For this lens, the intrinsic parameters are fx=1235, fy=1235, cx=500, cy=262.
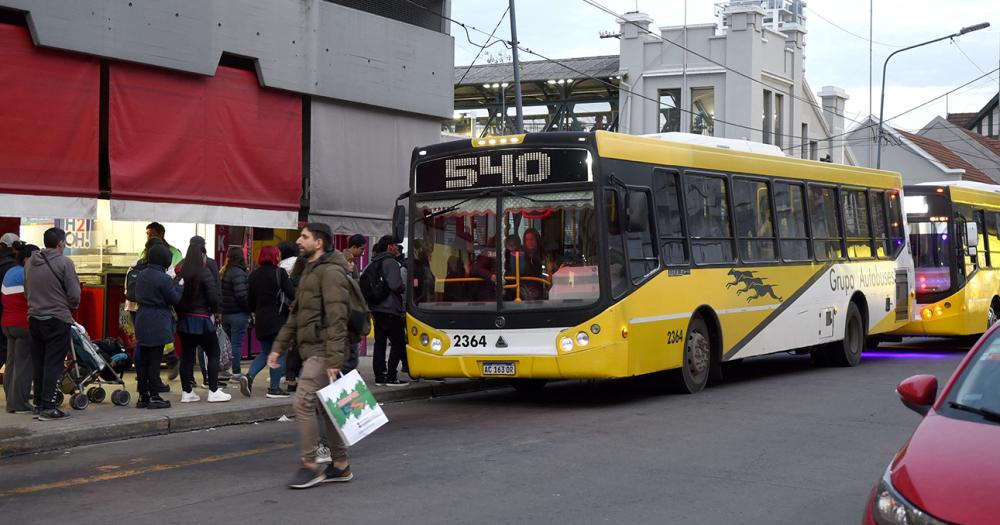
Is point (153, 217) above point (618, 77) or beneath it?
beneath

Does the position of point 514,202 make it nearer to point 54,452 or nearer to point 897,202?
point 54,452

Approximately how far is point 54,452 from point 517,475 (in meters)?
4.16

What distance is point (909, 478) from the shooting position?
5113 millimetres

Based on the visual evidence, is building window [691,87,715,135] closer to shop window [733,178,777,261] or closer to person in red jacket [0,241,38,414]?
shop window [733,178,777,261]

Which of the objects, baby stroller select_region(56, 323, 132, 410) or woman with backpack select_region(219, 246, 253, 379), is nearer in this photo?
baby stroller select_region(56, 323, 132, 410)

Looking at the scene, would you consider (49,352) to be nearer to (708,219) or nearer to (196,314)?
(196,314)

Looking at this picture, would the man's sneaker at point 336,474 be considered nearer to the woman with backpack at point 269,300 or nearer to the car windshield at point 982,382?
the car windshield at point 982,382

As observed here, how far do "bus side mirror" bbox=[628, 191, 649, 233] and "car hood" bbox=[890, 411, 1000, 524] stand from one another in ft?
25.2

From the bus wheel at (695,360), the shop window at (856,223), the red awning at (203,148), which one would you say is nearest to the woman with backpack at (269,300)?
the red awning at (203,148)

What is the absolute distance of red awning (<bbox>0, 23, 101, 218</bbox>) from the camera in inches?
567

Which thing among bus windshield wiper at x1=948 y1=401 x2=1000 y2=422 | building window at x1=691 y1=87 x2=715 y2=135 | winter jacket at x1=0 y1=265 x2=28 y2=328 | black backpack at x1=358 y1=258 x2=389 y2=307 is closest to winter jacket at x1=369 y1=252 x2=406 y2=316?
black backpack at x1=358 y1=258 x2=389 y2=307

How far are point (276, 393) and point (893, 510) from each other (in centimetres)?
954

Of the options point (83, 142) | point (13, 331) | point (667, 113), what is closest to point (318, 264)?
point (13, 331)

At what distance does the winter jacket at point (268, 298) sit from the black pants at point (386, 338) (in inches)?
61.8
